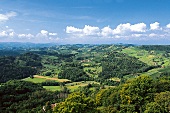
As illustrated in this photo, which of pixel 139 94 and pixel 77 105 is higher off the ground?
pixel 77 105

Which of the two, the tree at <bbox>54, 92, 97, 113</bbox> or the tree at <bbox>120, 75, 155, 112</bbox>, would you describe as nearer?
the tree at <bbox>54, 92, 97, 113</bbox>

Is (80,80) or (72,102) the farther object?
(80,80)

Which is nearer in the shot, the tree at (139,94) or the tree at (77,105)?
the tree at (77,105)

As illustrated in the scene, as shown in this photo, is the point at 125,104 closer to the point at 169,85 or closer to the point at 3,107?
the point at 169,85

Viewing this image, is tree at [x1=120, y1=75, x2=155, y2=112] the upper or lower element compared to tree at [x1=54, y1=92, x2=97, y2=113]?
lower

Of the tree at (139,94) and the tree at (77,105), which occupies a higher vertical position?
the tree at (77,105)

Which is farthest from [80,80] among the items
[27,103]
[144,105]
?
[144,105]

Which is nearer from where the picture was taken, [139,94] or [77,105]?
[77,105]

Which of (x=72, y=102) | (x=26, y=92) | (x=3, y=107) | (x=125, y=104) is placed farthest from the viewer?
(x=26, y=92)

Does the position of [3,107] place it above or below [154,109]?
below

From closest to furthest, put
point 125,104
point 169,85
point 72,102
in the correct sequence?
point 72,102 < point 125,104 < point 169,85

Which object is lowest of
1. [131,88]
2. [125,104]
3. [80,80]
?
[80,80]
